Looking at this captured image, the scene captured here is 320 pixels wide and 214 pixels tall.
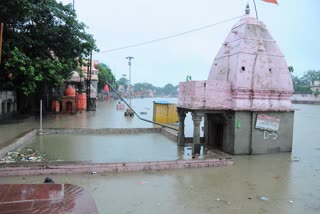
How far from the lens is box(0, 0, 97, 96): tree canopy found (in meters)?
14.9

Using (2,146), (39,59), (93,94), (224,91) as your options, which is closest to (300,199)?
(224,91)

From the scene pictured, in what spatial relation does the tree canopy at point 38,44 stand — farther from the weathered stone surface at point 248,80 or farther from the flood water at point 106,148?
the weathered stone surface at point 248,80

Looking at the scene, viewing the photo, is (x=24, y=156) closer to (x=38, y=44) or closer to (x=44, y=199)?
(x=44, y=199)

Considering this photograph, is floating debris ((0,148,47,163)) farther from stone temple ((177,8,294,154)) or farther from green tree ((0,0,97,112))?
green tree ((0,0,97,112))

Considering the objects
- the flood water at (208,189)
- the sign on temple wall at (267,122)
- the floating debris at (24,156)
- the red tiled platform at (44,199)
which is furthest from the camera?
the sign on temple wall at (267,122)

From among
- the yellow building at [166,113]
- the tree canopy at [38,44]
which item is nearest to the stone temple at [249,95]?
the yellow building at [166,113]

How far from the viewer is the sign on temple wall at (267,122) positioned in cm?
1043

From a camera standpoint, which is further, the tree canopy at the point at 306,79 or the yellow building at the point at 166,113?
the tree canopy at the point at 306,79

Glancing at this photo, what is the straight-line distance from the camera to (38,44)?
1739 cm

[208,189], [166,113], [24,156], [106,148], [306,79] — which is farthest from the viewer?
[306,79]

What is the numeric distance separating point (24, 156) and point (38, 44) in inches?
411

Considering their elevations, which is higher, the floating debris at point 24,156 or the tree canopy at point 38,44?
the tree canopy at point 38,44

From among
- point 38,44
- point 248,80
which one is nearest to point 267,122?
point 248,80

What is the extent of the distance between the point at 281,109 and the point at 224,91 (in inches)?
97.5
